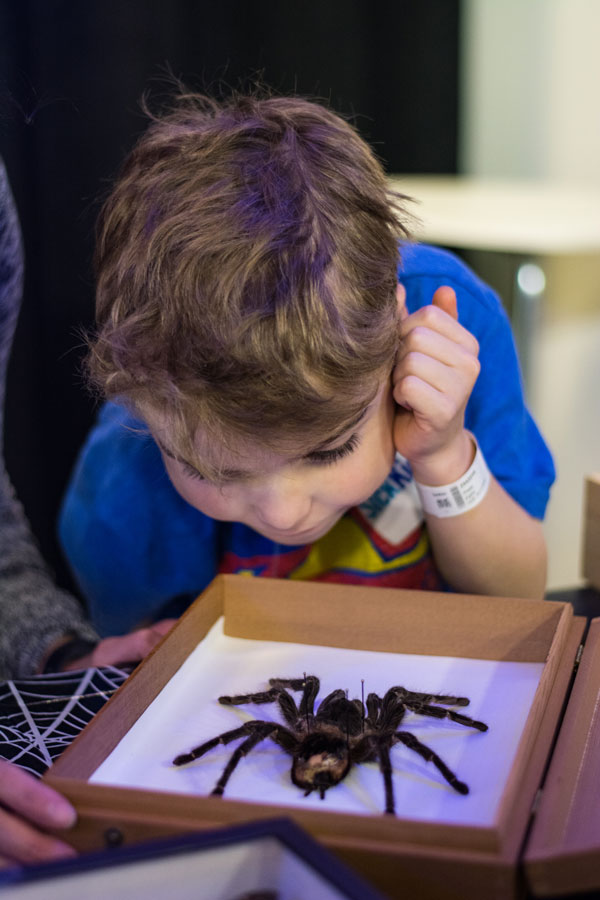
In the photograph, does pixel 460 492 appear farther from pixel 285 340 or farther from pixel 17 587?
pixel 17 587

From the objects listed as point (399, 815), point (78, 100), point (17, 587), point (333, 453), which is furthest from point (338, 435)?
point (78, 100)

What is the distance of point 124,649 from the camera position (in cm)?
84

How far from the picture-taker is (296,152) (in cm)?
65

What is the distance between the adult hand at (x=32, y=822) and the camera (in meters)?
0.52

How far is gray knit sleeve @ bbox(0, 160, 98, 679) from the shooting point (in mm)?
915

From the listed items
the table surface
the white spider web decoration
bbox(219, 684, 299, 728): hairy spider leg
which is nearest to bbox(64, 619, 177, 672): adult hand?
the white spider web decoration

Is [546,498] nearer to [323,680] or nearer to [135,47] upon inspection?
[323,680]

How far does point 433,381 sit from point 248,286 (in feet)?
0.68

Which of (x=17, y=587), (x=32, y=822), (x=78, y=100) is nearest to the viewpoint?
(x=32, y=822)

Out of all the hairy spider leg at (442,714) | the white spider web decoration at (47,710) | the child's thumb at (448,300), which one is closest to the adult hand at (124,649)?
the white spider web decoration at (47,710)

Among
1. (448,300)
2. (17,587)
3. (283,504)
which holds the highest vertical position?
(448,300)

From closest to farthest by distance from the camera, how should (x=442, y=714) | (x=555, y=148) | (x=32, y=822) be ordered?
(x=32, y=822), (x=442, y=714), (x=555, y=148)

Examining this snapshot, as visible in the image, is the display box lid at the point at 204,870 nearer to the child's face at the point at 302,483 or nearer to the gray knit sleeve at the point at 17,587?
the child's face at the point at 302,483

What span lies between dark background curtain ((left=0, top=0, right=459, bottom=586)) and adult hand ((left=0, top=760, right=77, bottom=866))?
1040 millimetres
